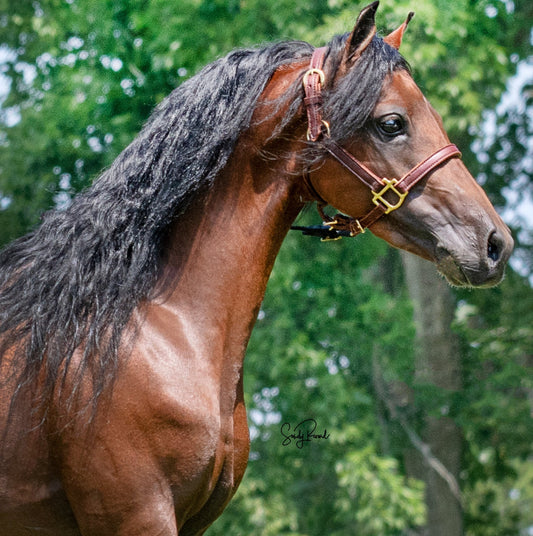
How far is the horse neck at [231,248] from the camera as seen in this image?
263 centimetres

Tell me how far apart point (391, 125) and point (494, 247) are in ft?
1.78

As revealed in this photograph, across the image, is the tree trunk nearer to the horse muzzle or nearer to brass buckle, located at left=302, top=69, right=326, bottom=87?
the horse muzzle

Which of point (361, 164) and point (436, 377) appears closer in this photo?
point (361, 164)

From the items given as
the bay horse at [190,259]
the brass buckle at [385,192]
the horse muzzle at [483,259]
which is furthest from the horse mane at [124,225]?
the horse muzzle at [483,259]

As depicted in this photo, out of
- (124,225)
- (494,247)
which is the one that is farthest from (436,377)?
(124,225)

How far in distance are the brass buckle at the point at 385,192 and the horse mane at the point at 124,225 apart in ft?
0.72

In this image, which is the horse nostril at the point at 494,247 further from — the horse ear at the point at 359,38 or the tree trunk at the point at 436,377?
the tree trunk at the point at 436,377

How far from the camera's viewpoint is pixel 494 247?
2.63 meters

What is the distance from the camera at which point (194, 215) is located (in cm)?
273

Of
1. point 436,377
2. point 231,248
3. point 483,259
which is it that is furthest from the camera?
point 436,377

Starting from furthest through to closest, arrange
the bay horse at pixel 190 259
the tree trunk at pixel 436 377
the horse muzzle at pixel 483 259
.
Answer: the tree trunk at pixel 436 377 < the horse muzzle at pixel 483 259 < the bay horse at pixel 190 259

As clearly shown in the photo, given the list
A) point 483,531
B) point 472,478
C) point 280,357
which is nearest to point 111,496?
point 280,357

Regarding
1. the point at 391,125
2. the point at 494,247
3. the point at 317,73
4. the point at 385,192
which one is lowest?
the point at 494,247

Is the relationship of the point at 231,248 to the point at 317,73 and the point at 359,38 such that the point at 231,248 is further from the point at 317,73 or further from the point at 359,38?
the point at 359,38
